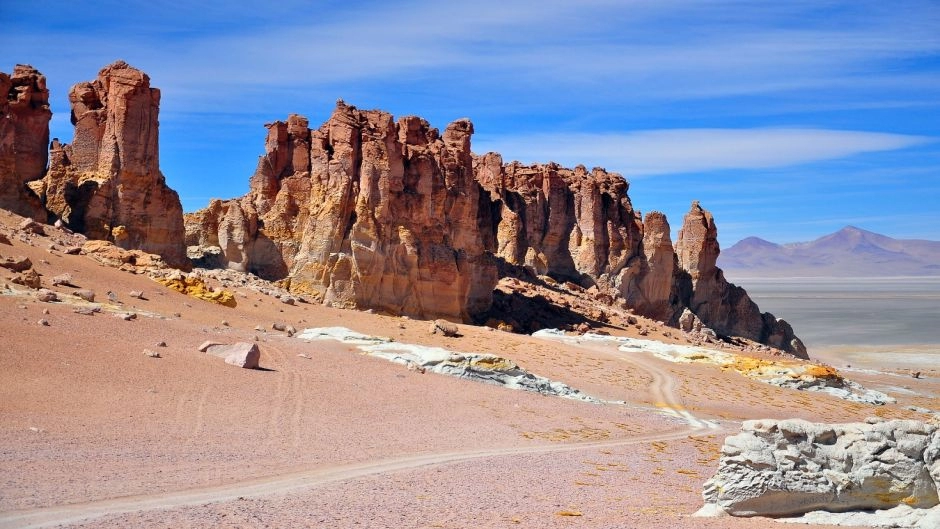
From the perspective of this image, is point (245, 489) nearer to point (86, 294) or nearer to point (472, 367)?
point (472, 367)

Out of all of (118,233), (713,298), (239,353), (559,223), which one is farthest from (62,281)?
(713,298)

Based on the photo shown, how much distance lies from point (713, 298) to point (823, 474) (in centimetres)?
6019

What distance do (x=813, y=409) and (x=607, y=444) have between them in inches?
483

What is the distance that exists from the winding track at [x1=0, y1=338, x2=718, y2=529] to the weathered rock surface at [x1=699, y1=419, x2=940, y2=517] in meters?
5.18

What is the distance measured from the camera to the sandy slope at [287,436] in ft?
37.7

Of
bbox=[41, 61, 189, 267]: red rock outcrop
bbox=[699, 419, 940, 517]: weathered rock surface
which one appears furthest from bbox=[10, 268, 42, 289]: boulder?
bbox=[699, 419, 940, 517]: weathered rock surface

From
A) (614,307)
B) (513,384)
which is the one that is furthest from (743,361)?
(614,307)

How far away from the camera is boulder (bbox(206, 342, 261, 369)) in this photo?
20.1 meters

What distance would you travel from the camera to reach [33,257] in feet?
84.8

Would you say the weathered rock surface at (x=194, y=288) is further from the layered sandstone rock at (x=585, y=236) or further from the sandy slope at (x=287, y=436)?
the layered sandstone rock at (x=585, y=236)

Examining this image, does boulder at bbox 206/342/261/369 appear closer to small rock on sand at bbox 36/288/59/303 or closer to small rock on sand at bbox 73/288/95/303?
small rock on sand at bbox 36/288/59/303

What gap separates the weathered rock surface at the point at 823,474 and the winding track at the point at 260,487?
17.0 ft

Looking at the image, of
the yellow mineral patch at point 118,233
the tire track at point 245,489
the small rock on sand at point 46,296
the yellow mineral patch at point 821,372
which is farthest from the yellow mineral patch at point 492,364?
the yellow mineral patch at point 118,233

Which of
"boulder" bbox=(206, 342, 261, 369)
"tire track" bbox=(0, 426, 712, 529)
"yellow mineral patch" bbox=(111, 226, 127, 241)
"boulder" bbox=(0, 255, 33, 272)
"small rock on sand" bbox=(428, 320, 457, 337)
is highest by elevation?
"yellow mineral patch" bbox=(111, 226, 127, 241)
